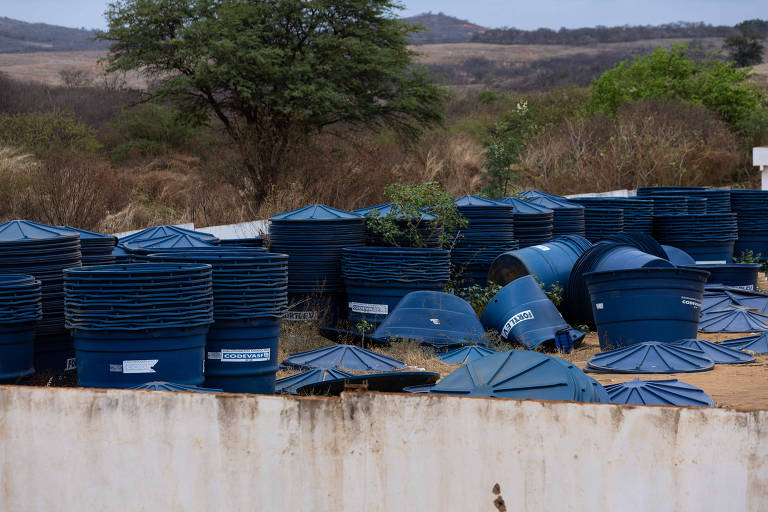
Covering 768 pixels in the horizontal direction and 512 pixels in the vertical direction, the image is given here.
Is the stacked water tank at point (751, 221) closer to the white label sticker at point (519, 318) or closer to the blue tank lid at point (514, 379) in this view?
the white label sticker at point (519, 318)

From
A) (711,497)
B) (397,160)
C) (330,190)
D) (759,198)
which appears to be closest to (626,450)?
(711,497)

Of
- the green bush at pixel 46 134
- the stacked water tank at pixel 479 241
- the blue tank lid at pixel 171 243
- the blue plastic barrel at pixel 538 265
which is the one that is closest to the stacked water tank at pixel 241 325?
the blue tank lid at pixel 171 243

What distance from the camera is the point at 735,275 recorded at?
46.1 feet

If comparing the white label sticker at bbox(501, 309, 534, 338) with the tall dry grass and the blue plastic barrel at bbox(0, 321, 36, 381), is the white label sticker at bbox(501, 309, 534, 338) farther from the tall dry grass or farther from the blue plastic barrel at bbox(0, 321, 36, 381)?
the tall dry grass

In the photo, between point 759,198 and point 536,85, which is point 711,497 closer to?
point 759,198

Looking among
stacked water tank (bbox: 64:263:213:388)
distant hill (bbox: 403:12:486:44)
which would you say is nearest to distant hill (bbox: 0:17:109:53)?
distant hill (bbox: 403:12:486:44)

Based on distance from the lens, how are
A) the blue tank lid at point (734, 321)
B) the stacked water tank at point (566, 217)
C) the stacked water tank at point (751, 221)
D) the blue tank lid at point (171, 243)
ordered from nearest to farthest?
the blue tank lid at point (171, 243) → the blue tank lid at point (734, 321) → the stacked water tank at point (566, 217) → the stacked water tank at point (751, 221)

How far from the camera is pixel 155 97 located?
1122 inches

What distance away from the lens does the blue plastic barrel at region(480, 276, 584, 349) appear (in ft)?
34.2

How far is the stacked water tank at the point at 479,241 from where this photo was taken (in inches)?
492

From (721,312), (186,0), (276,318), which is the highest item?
(186,0)

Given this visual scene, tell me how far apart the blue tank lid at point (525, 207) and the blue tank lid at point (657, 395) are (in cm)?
697

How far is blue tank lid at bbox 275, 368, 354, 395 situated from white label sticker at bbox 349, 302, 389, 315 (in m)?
2.59

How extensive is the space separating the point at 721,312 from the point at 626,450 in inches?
335
